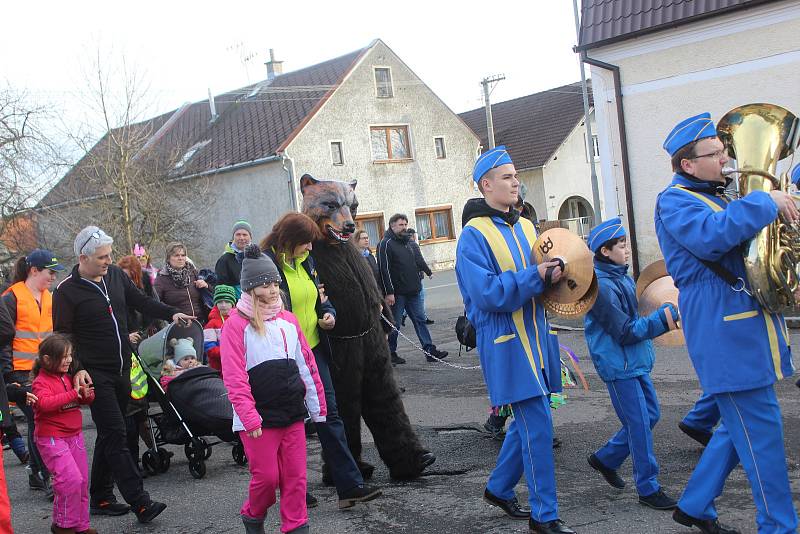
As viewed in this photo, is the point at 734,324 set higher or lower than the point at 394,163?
lower

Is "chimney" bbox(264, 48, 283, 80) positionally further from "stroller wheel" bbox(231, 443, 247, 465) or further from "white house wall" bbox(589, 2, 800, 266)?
"stroller wheel" bbox(231, 443, 247, 465)

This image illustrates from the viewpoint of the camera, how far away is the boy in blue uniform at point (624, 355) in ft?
A: 16.3

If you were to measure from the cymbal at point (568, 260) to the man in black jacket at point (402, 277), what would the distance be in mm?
7538

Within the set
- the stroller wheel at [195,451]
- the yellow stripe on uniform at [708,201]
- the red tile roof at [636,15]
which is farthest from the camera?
the red tile roof at [636,15]

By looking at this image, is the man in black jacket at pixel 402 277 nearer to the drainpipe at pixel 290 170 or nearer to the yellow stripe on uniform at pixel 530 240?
the yellow stripe on uniform at pixel 530 240

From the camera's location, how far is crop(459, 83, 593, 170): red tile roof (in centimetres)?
3969

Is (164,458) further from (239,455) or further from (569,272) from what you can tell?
(569,272)

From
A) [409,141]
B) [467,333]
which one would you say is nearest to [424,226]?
[409,141]

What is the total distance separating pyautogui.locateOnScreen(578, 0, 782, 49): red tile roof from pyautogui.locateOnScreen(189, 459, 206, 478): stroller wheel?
10063mm

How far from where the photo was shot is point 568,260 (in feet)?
14.8

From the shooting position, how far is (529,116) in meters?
42.7

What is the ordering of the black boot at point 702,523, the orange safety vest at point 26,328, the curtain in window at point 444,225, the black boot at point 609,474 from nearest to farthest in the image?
the black boot at point 702,523 < the black boot at point 609,474 < the orange safety vest at point 26,328 < the curtain in window at point 444,225

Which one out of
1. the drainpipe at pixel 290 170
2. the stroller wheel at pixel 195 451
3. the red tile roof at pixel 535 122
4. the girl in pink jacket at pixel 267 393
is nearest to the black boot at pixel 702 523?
the girl in pink jacket at pixel 267 393

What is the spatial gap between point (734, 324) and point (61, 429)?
413 centimetres
